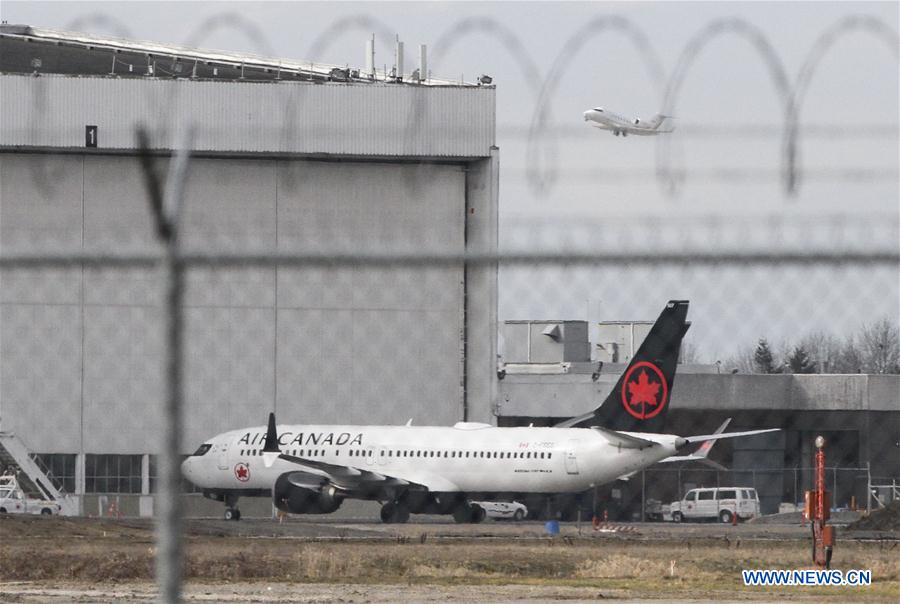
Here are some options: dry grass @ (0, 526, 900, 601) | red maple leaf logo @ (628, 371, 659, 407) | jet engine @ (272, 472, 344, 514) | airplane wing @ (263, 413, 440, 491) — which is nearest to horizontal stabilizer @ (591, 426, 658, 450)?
red maple leaf logo @ (628, 371, 659, 407)

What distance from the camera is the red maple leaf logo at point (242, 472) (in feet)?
137

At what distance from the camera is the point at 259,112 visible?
5156cm

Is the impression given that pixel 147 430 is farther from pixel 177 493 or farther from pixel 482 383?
pixel 177 493

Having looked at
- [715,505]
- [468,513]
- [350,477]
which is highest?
[350,477]

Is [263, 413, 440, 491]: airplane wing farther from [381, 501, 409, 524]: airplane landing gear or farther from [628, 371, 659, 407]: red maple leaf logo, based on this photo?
[628, 371, 659, 407]: red maple leaf logo

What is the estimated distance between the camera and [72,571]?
21.3m

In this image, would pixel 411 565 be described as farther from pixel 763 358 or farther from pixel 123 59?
pixel 123 59

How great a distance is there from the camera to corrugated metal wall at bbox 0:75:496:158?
165 feet

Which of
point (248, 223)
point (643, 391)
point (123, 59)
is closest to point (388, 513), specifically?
point (643, 391)

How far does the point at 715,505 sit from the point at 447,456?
43.4ft

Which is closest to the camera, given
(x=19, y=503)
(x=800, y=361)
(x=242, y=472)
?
(x=800, y=361)

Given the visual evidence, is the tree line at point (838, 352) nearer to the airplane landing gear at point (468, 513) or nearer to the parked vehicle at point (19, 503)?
the airplane landing gear at point (468, 513)

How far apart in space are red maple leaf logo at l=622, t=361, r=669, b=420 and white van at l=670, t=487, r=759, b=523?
34.7 ft

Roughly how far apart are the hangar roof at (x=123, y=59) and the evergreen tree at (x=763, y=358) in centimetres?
4602
